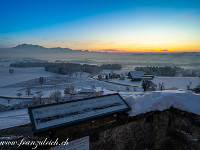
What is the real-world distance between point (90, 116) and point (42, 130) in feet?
3.29

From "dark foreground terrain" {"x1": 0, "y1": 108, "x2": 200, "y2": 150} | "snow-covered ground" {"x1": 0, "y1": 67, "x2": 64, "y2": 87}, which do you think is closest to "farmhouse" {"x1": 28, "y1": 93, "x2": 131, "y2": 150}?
"dark foreground terrain" {"x1": 0, "y1": 108, "x2": 200, "y2": 150}

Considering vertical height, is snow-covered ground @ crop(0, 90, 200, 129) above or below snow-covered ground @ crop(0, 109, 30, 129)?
above

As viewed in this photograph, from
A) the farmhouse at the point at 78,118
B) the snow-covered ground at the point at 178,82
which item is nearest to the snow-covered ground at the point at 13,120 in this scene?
the farmhouse at the point at 78,118

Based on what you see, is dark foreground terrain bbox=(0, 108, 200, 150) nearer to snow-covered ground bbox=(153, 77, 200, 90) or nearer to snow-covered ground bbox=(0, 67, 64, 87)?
snow-covered ground bbox=(153, 77, 200, 90)

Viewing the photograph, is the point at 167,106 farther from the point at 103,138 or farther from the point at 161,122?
the point at 103,138

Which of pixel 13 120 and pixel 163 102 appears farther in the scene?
pixel 13 120

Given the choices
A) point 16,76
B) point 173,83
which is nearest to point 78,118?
point 173,83

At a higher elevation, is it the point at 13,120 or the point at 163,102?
the point at 163,102

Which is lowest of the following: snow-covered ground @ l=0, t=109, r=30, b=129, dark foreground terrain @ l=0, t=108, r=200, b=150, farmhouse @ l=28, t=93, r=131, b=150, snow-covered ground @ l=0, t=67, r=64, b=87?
snow-covered ground @ l=0, t=67, r=64, b=87

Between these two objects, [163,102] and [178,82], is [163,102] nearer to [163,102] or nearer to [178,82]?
[163,102]

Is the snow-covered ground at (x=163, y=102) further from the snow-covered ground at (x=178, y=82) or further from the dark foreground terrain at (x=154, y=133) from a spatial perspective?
the snow-covered ground at (x=178, y=82)

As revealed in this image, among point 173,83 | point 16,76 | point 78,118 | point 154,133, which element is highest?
point 78,118

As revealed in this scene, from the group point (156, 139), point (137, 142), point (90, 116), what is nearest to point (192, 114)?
point (156, 139)

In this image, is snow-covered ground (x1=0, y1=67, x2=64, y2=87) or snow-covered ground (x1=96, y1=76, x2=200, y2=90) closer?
snow-covered ground (x1=96, y1=76, x2=200, y2=90)
